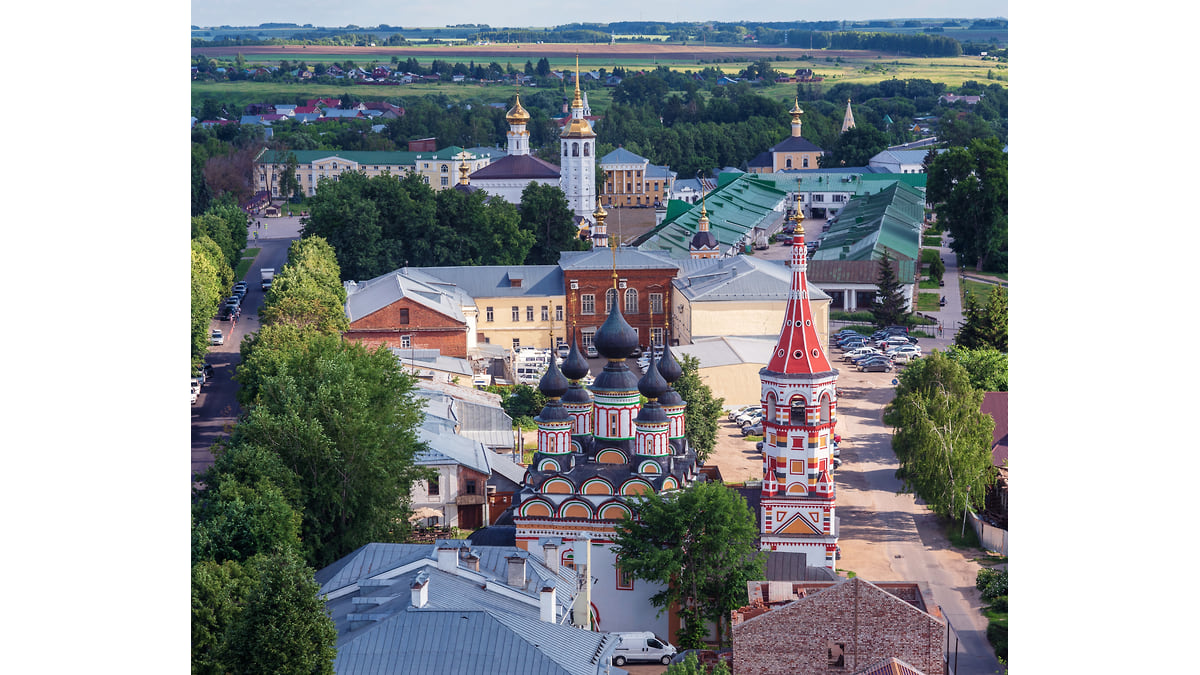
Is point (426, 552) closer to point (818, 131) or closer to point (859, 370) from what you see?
point (859, 370)

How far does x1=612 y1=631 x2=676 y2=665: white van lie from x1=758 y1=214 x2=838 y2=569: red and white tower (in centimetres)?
246

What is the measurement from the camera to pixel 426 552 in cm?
1659

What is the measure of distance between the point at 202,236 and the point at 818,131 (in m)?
55.8

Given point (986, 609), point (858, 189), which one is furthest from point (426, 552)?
point (858, 189)

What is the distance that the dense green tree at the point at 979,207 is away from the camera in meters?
48.0

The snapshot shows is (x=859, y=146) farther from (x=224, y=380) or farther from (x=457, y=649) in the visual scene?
(x=457, y=649)

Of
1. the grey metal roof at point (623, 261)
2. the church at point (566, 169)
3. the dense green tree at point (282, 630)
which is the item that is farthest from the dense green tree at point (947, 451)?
the church at point (566, 169)

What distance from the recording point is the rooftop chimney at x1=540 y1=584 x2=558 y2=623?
1559 cm

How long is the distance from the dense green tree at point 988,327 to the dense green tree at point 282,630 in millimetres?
21840

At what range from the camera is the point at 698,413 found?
26.1 m

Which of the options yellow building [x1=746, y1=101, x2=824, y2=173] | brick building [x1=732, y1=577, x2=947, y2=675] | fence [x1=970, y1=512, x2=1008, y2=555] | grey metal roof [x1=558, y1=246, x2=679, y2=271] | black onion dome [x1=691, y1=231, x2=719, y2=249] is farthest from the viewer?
yellow building [x1=746, y1=101, x2=824, y2=173]

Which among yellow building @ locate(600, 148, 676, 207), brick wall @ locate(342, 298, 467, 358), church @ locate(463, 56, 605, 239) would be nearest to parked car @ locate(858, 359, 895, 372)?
brick wall @ locate(342, 298, 467, 358)

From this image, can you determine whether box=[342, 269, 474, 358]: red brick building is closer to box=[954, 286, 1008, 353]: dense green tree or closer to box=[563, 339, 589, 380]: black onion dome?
box=[954, 286, 1008, 353]: dense green tree

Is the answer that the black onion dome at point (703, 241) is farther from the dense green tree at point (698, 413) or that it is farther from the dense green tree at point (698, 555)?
the dense green tree at point (698, 555)
